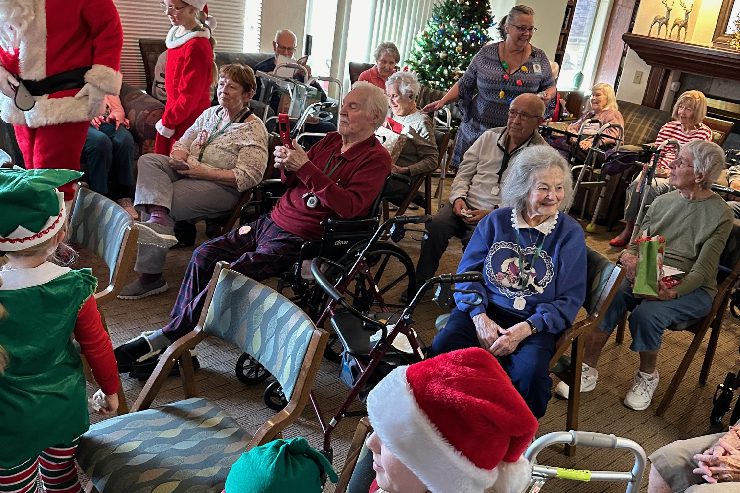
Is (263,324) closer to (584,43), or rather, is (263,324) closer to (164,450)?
(164,450)

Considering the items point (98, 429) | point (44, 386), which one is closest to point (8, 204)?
point (44, 386)

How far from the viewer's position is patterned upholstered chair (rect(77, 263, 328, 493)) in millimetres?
1492

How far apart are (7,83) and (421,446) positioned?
9.17 feet

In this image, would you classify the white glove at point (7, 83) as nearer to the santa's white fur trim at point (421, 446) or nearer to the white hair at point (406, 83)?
the white hair at point (406, 83)

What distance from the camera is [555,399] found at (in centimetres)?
295

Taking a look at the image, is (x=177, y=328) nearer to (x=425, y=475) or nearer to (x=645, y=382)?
(x=425, y=475)

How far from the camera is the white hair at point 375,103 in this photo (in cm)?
286

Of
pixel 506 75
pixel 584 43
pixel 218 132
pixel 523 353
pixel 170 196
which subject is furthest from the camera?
pixel 584 43

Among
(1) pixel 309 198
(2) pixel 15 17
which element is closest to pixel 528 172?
(1) pixel 309 198

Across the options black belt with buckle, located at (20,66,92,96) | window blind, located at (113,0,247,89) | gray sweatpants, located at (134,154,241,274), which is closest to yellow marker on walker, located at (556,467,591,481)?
gray sweatpants, located at (134,154,241,274)

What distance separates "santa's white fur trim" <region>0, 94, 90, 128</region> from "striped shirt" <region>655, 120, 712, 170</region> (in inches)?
155

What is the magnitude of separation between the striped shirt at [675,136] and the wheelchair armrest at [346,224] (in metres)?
2.93

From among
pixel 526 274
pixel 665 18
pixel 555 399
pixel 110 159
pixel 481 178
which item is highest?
pixel 665 18

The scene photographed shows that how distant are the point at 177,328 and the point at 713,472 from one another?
1.86 meters
